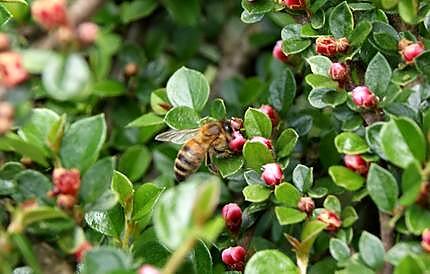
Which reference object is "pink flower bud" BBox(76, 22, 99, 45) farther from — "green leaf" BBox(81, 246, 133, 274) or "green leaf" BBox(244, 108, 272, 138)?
"green leaf" BBox(244, 108, 272, 138)

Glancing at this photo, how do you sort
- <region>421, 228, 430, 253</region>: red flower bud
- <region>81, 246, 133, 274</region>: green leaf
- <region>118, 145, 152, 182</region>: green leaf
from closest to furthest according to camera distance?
<region>81, 246, 133, 274</region>: green leaf → <region>421, 228, 430, 253</region>: red flower bud → <region>118, 145, 152, 182</region>: green leaf

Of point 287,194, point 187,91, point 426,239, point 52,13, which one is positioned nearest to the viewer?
point 52,13

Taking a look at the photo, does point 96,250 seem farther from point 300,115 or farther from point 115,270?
point 300,115

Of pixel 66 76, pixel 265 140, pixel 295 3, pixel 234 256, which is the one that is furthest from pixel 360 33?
pixel 66 76

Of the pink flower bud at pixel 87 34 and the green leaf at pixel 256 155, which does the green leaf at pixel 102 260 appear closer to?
the pink flower bud at pixel 87 34

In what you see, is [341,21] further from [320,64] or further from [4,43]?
[4,43]

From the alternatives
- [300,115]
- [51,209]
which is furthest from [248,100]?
[51,209]

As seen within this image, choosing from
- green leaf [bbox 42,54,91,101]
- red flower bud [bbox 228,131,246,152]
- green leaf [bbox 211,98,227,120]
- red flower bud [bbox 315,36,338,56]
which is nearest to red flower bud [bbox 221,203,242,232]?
red flower bud [bbox 228,131,246,152]
